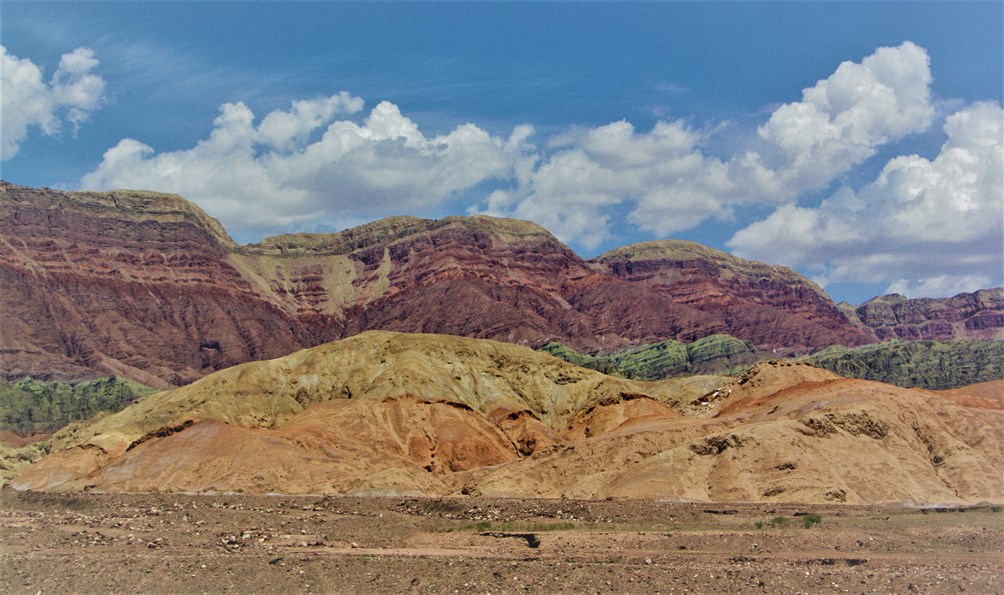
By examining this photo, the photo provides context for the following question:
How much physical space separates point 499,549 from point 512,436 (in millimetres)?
75122

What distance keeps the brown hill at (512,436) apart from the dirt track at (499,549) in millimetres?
10213

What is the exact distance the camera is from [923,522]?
4725 cm

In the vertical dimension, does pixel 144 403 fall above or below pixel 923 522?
above

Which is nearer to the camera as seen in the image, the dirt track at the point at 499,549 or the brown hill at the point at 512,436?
the dirt track at the point at 499,549

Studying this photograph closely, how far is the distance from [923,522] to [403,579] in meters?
28.0

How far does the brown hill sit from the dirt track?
1021 cm

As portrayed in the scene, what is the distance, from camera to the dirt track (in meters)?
31.7

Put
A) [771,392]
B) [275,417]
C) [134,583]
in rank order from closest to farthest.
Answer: [134,583] → [771,392] → [275,417]

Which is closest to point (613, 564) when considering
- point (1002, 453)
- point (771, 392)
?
point (1002, 453)

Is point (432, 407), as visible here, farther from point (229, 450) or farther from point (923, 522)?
point (923, 522)

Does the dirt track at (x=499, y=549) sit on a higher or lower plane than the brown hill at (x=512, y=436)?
lower

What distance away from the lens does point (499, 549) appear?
41.3 meters

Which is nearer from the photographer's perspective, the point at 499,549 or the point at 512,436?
the point at 499,549

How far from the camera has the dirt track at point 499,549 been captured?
31.7 metres
